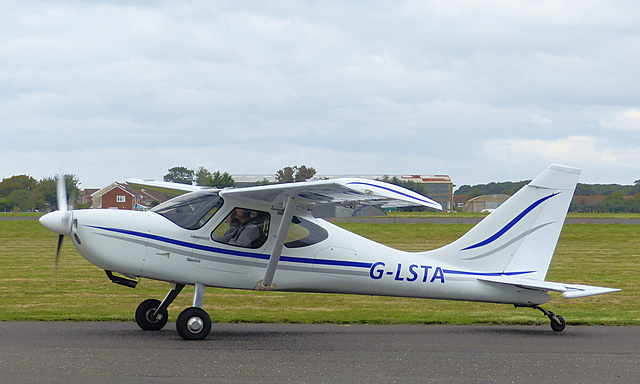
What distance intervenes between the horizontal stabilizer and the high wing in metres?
2.19

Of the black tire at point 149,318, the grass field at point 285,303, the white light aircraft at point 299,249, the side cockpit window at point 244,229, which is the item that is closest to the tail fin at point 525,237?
the white light aircraft at point 299,249

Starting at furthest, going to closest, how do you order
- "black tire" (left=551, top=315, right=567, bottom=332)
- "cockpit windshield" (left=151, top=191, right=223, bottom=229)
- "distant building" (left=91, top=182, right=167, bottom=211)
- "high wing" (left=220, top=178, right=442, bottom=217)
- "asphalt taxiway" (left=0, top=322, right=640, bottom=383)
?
"distant building" (left=91, top=182, right=167, bottom=211), "black tire" (left=551, top=315, right=567, bottom=332), "cockpit windshield" (left=151, top=191, right=223, bottom=229), "high wing" (left=220, top=178, right=442, bottom=217), "asphalt taxiway" (left=0, top=322, right=640, bottom=383)

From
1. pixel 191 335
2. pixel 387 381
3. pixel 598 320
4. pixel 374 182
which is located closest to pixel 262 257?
pixel 191 335

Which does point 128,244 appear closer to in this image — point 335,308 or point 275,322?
point 275,322

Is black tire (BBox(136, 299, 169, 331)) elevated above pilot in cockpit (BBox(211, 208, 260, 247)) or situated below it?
below

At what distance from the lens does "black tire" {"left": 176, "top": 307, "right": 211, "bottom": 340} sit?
32.0ft

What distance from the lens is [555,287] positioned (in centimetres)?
1066

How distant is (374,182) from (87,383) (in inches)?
154

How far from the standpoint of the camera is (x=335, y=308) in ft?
47.9

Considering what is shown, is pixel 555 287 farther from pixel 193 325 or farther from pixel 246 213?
pixel 193 325

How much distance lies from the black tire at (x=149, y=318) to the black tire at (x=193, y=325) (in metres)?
1.28

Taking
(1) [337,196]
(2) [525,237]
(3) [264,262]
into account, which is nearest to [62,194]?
(3) [264,262]

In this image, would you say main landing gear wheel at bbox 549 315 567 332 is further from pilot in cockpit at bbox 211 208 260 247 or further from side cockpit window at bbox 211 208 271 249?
pilot in cockpit at bbox 211 208 260 247

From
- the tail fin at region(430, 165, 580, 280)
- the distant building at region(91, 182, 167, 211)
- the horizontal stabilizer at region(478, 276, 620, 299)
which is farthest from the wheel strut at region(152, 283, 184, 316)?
the horizontal stabilizer at region(478, 276, 620, 299)
